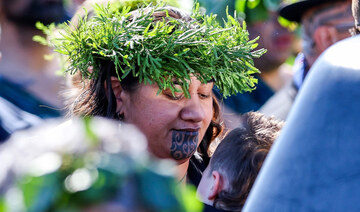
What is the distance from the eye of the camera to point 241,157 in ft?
7.25

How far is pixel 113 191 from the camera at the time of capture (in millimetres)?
588

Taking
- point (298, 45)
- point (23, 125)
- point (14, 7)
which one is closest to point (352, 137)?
point (23, 125)

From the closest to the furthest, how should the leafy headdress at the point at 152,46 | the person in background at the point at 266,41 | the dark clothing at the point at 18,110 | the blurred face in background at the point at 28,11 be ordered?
the leafy headdress at the point at 152,46
the dark clothing at the point at 18,110
the blurred face in background at the point at 28,11
the person in background at the point at 266,41

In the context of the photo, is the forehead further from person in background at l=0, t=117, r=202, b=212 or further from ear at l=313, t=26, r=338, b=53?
person in background at l=0, t=117, r=202, b=212

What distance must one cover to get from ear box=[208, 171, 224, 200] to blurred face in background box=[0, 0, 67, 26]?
58.6 inches

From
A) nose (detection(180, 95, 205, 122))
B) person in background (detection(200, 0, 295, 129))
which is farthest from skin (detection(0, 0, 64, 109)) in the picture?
nose (detection(180, 95, 205, 122))

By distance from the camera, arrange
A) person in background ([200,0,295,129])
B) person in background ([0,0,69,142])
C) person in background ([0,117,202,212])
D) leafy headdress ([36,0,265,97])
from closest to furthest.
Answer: person in background ([0,117,202,212]) < leafy headdress ([36,0,265,97]) < person in background ([0,0,69,142]) < person in background ([200,0,295,129])

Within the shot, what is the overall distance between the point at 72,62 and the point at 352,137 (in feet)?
4.65

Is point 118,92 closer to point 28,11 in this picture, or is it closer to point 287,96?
point 28,11

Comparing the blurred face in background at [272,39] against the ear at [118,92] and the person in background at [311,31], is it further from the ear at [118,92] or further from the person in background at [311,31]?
the ear at [118,92]

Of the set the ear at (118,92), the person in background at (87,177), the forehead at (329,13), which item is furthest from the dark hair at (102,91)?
the person in background at (87,177)

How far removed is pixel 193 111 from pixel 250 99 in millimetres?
1246

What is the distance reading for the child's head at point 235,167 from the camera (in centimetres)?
213

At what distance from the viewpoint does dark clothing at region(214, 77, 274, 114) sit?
3.05m
